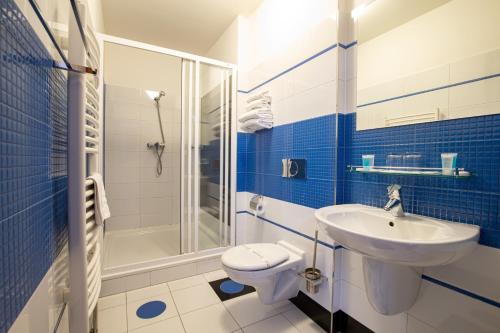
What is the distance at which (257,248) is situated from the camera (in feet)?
5.44

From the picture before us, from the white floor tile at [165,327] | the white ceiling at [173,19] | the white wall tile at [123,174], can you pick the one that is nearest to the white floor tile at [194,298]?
the white floor tile at [165,327]

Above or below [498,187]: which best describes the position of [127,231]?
below

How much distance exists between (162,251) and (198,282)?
1.85 ft

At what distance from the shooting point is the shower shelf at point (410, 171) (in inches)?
37.9

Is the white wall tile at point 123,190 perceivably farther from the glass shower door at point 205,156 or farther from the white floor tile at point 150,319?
the white floor tile at point 150,319

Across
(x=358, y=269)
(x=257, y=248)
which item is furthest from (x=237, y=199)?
(x=358, y=269)

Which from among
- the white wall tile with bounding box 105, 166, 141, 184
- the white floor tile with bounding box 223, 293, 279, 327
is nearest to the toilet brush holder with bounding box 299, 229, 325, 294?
the white floor tile with bounding box 223, 293, 279, 327

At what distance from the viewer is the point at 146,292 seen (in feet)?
6.04

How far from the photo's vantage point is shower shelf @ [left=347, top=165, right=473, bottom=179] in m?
0.96

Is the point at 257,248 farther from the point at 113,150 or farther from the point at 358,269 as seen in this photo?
the point at 113,150

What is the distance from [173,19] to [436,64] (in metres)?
2.43

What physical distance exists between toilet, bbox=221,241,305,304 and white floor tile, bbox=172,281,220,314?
0.46 m

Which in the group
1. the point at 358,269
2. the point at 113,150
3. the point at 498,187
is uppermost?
the point at 113,150

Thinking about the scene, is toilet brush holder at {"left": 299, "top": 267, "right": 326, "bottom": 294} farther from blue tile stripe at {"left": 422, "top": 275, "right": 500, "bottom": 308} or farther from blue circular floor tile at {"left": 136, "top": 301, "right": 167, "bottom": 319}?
blue circular floor tile at {"left": 136, "top": 301, "right": 167, "bottom": 319}
